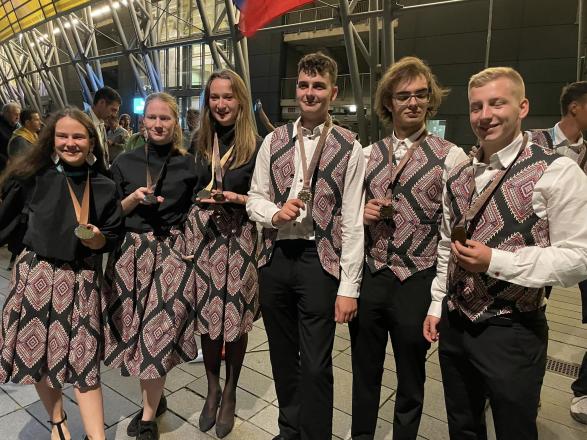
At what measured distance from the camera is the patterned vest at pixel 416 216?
6.02ft

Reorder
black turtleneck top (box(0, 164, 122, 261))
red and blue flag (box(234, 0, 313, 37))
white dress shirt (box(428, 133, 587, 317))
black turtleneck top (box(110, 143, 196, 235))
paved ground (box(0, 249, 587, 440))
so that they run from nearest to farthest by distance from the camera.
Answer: white dress shirt (box(428, 133, 587, 317)), black turtleneck top (box(0, 164, 122, 261)), black turtleneck top (box(110, 143, 196, 235)), paved ground (box(0, 249, 587, 440)), red and blue flag (box(234, 0, 313, 37))

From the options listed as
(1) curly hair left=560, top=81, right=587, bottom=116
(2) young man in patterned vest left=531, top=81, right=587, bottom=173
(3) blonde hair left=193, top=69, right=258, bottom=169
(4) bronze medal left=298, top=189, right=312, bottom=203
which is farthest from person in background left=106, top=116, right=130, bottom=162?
(1) curly hair left=560, top=81, right=587, bottom=116

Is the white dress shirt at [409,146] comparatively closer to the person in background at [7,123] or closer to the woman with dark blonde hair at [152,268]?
the woman with dark blonde hair at [152,268]

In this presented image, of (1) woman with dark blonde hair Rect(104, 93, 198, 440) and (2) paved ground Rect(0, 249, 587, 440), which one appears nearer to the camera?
(1) woman with dark blonde hair Rect(104, 93, 198, 440)

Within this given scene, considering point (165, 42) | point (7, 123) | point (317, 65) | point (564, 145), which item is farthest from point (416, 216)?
point (165, 42)

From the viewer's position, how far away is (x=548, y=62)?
36.9ft

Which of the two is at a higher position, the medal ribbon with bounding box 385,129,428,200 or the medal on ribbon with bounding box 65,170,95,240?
the medal ribbon with bounding box 385,129,428,200

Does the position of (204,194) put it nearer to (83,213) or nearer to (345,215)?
(83,213)

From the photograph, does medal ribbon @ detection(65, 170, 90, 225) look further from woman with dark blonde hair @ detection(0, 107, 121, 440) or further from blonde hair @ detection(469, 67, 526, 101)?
blonde hair @ detection(469, 67, 526, 101)

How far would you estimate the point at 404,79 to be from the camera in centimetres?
187

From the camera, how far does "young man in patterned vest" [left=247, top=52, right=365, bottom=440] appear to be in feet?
6.25

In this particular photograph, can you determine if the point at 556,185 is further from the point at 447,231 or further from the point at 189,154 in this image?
the point at 189,154

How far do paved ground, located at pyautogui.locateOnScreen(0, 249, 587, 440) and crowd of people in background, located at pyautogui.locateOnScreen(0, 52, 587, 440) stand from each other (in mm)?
176

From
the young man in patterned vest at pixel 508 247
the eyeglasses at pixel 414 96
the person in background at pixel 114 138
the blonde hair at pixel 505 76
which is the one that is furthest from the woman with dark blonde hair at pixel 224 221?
the person in background at pixel 114 138
